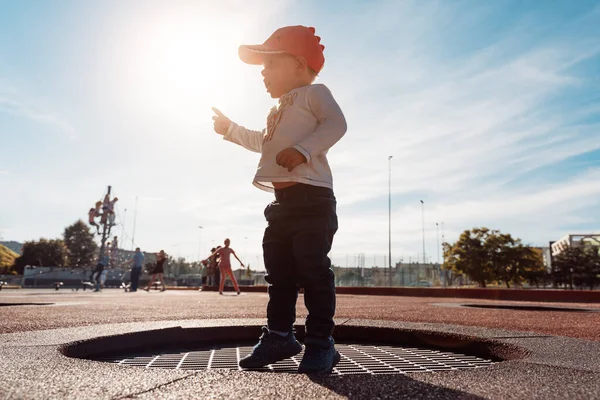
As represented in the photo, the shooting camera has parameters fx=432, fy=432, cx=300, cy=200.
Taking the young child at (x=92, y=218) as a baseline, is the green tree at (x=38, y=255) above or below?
below

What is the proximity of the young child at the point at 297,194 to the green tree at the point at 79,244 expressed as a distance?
84.0m

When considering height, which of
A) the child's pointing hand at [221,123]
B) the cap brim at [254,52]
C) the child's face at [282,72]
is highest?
the cap brim at [254,52]

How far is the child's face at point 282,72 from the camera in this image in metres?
2.57

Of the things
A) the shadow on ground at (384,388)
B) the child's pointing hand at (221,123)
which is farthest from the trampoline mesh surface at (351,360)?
the child's pointing hand at (221,123)

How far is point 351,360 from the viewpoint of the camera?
2553 mm

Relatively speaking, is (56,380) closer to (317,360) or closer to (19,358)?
(19,358)

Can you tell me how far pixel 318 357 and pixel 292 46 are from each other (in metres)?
1.70

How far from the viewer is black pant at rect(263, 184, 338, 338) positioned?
2119mm

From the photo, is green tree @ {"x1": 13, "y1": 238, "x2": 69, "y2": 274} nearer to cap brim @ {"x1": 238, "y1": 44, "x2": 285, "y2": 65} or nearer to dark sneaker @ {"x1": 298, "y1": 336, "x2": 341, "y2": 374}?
cap brim @ {"x1": 238, "y1": 44, "x2": 285, "y2": 65}

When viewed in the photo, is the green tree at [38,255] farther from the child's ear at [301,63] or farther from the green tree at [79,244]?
the child's ear at [301,63]

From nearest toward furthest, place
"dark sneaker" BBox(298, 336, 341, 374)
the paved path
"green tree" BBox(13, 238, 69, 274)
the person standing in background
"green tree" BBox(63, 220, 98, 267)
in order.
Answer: "dark sneaker" BBox(298, 336, 341, 374) < the paved path < the person standing in background < "green tree" BBox(13, 238, 69, 274) < "green tree" BBox(63, 220, 98, 267)

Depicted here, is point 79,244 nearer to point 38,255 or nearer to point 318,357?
point 38,255

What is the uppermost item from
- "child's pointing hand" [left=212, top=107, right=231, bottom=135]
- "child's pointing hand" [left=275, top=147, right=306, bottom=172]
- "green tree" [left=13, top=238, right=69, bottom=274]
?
"green tree" [left=13, top=238, right=69, bottom=274]

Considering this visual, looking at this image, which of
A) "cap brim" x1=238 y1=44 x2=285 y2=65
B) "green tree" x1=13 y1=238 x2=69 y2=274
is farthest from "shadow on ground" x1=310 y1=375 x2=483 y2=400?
"green tree" x1=13 y1=238 x2=69 y2=274
